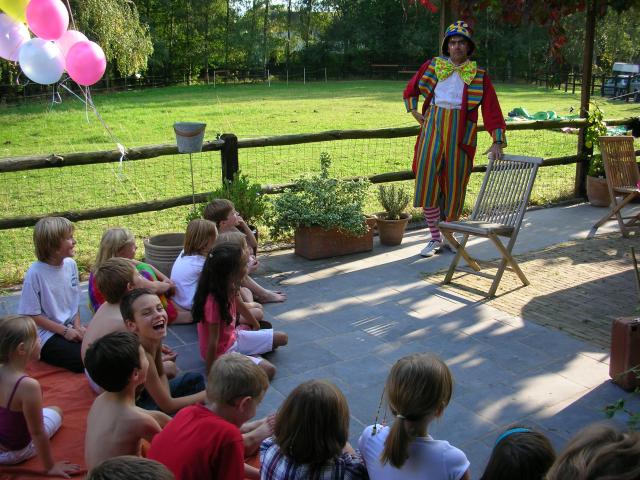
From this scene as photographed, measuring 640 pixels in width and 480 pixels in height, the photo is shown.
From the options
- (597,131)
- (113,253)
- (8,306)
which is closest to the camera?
(113,253)

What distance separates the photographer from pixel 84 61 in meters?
5.05

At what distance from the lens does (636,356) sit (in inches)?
151

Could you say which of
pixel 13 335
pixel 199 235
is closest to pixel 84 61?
pixel 199 235

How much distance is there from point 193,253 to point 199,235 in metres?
0.15

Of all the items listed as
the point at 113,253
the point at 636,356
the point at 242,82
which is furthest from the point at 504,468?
the point at 242,82

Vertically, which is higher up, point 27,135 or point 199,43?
point 199,43

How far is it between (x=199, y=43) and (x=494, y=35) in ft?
58.0

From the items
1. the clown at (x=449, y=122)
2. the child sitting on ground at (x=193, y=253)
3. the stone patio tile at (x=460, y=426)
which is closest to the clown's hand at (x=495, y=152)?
the clown at (x=449, y=122)

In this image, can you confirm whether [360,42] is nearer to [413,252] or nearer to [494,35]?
[494,35]

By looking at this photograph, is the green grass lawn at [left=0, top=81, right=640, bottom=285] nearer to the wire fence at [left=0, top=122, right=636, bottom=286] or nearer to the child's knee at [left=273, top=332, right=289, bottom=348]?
the wire fence at [left=0, top=122, right=636, bottom=286]

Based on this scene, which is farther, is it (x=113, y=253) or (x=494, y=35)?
(x=494, y=35)

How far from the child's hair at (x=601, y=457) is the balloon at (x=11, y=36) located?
475 centimetres

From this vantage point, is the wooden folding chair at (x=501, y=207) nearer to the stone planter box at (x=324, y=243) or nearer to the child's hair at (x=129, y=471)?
the stone planter box at (x=324, y=243)

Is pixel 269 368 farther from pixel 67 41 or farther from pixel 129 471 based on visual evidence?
pixel 67 41
